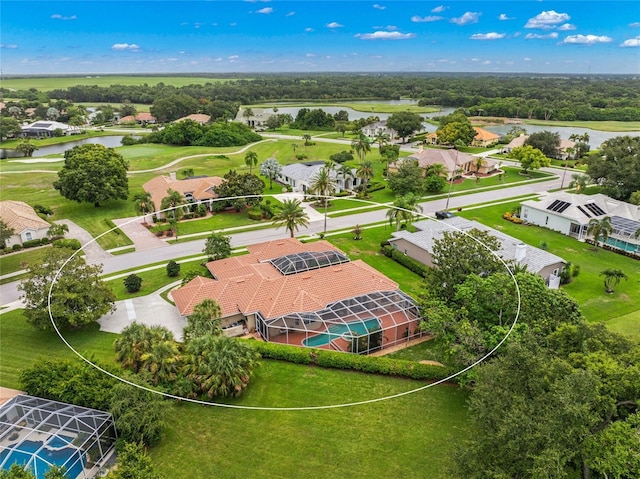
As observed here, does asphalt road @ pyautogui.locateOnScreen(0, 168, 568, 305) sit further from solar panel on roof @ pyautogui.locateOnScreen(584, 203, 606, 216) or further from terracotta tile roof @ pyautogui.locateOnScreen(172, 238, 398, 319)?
solar panel on roof @ pyautogui.locateOnScreen(584, 203, 606, 216)

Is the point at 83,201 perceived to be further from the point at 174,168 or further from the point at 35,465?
the point at 35,465

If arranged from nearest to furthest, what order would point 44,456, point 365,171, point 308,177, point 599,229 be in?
point 44,456, point 599,229, point 365,171, point 308,177

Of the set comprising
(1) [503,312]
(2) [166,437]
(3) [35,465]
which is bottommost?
(2) [166,437]

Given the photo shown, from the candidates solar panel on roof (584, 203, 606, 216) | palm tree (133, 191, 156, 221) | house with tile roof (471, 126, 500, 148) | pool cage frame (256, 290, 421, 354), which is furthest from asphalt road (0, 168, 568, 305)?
house with tile roof (471, 126, 500, 148)

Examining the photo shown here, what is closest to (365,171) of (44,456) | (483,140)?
(483,140)

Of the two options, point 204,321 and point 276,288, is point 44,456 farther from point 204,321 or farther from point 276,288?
point 276,288

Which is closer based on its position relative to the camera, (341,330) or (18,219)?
(341,330)

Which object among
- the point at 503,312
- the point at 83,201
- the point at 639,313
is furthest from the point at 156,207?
the point at 639,313
